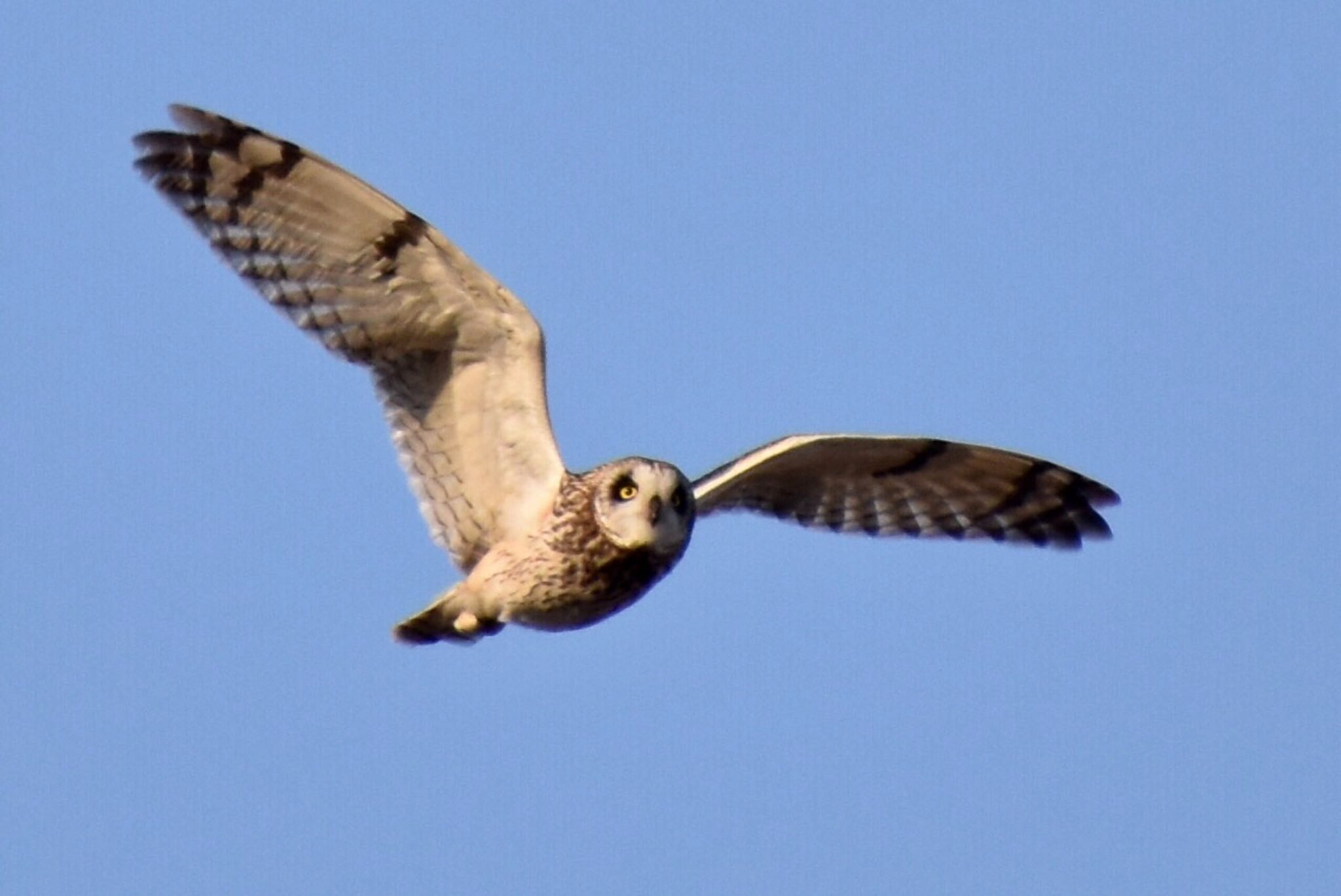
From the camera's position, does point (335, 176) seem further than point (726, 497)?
No

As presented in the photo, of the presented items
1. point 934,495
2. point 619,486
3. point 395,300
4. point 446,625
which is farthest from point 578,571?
point 934,495

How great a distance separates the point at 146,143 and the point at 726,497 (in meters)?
2.20

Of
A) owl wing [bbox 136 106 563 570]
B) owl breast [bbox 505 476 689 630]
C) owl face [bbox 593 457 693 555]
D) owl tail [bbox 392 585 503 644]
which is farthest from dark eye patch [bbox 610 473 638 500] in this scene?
owl tail [bbox 392 585 503 644]

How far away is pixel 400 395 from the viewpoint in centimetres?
764

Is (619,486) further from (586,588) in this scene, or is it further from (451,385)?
(451,385)

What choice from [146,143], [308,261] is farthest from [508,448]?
[146,143]

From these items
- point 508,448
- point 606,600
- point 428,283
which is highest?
point 428,283

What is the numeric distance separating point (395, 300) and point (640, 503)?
97cm

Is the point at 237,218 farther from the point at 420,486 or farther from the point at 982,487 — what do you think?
the point at 982,487

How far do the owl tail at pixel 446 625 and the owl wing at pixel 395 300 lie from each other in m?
0.21

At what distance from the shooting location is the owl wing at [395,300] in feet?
23.9

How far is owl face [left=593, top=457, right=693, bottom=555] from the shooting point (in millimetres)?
7180

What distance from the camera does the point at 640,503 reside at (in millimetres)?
7184

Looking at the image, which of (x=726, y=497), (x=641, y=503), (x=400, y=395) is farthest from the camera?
(x=726, y=497)
